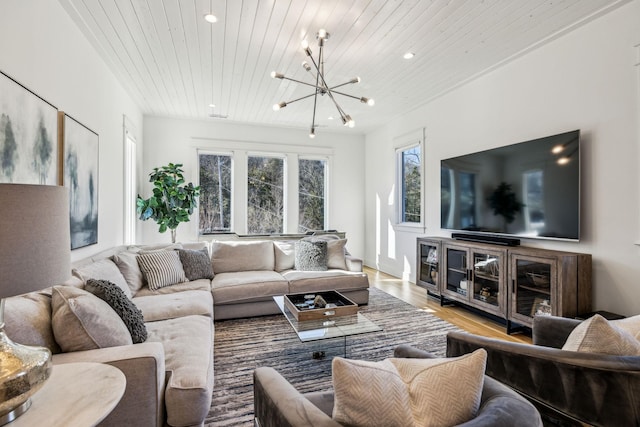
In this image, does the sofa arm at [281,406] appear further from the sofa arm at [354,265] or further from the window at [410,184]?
the window at [410,184]

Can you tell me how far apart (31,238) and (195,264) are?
9.22ft

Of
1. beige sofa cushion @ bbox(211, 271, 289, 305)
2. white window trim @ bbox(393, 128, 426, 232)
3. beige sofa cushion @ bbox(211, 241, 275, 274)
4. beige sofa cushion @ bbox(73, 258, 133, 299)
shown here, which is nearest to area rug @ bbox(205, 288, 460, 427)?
beige sofa cushion @ bbox(211, 271, 289, 305)

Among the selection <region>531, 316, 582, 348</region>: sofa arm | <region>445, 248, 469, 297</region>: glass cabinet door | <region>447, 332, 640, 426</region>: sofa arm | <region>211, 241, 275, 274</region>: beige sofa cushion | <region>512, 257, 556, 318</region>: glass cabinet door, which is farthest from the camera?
<region>211, 241, 275, 274</region>: beige sofa cushion

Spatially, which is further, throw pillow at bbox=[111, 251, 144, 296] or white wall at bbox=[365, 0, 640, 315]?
throw pillow at bbox=[111, 251, 144, 296]

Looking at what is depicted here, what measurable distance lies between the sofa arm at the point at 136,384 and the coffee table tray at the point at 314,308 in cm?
115

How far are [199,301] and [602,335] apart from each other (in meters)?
2.56

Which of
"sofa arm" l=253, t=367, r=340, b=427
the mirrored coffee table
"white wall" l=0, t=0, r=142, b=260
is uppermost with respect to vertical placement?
"white wall" l=0, t=0, r=142, b=260

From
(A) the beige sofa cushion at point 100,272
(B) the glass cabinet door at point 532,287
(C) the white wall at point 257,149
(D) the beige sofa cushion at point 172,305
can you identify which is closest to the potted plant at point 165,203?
(C) the white wall at point 257,149

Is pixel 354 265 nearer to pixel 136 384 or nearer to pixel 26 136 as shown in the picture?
pixel 136 384

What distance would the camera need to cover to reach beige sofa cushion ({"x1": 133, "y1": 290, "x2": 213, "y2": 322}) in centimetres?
240

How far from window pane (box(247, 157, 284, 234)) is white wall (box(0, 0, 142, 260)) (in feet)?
7.45

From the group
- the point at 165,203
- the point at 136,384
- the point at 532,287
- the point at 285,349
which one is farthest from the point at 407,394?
the point at 165,203

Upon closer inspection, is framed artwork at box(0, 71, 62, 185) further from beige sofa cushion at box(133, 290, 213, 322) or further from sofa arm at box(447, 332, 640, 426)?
sofa arm at box(447, 332, 640, 426)

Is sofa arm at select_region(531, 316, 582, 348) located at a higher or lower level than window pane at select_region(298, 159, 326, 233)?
lower
